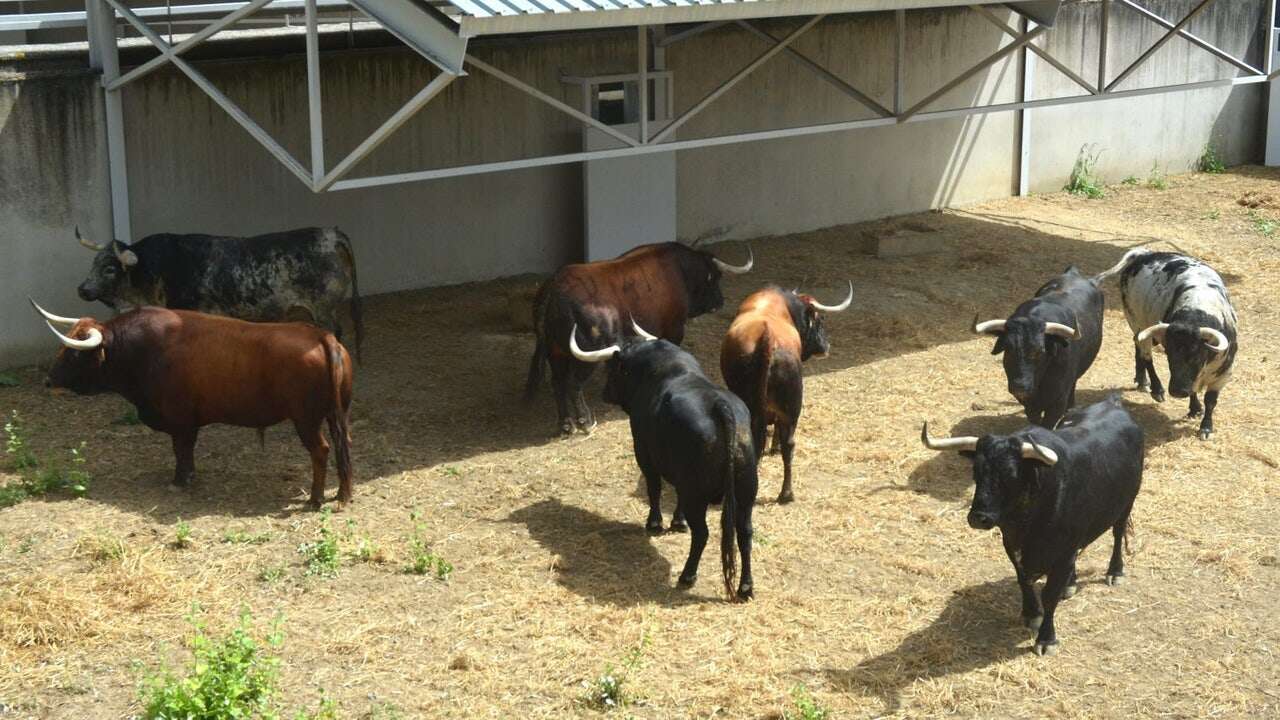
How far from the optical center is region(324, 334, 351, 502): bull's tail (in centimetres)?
1006

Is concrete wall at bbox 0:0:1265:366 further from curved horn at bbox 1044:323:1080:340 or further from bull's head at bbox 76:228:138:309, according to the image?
curved horn at bbox 1044:323:1080:340

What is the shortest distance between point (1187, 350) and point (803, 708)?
211 inches

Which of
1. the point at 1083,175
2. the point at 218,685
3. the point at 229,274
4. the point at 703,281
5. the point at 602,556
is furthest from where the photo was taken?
the point at 1083,175

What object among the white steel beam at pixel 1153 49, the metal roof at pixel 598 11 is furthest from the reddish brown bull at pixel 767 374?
the white steel beam at pixel 1153 49

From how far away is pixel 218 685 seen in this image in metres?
7.34

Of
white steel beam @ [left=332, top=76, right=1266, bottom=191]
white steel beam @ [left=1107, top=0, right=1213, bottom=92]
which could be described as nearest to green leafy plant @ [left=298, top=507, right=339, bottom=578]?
white steel beam @ [left=332, top=76, right=1266, bottom=191]

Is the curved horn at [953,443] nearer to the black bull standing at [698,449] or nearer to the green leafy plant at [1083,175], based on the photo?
the black bull standing at [698,449]

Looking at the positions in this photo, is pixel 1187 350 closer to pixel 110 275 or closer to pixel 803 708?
pixel 803 708

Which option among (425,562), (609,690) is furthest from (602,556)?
(609,690)

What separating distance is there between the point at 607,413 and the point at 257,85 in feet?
14.1

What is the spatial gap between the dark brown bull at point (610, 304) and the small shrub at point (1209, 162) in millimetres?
11759

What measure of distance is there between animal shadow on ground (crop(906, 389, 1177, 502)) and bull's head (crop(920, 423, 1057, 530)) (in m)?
2.08

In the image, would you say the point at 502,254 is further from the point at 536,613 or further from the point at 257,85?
the point at 536,613

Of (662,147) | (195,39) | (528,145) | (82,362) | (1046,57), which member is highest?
(195,39)
